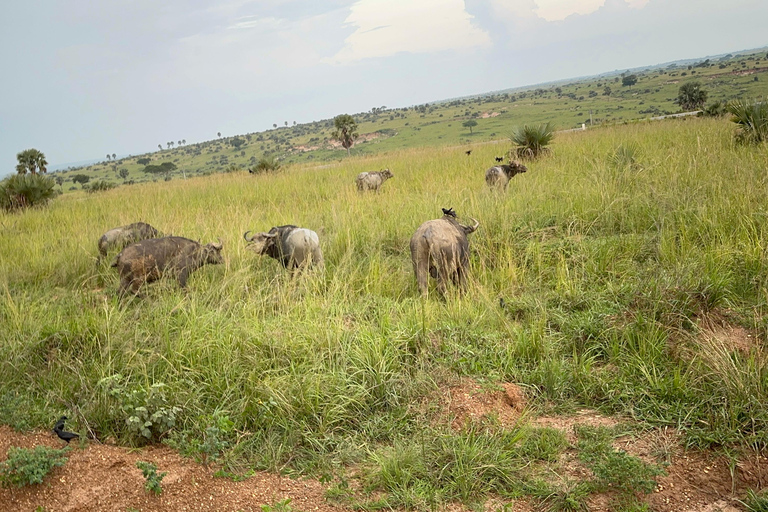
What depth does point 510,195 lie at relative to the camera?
9.16 m

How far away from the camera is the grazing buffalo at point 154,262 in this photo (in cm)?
629

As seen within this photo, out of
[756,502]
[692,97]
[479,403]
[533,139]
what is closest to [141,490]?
[479,403]

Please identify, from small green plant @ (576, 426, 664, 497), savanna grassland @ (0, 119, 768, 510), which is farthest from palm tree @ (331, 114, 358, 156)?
small green plant @ (576, 426, 664, 497)

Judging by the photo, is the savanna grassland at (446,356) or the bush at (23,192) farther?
the bush at (23,192)

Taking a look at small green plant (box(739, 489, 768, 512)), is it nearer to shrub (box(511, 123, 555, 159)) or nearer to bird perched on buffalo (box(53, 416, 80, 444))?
bird perched on buffalo (box(53, 416, 80, 444))

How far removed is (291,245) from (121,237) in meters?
3.41

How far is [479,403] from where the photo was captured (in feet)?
12.4

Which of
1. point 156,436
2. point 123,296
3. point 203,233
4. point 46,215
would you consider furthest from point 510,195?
point 46,215

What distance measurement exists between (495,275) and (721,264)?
2232mm

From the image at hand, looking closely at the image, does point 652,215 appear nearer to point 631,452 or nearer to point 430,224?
point 430,224

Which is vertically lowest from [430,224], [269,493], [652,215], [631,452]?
[631,452]

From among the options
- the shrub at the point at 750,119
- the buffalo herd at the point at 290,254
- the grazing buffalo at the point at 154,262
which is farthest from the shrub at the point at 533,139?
the grazing buffalo at the point at 154,262

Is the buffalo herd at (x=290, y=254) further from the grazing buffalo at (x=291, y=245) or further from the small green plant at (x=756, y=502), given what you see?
the small green plant at (x=756, y=502)

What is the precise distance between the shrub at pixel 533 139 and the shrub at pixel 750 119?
14.4 feet
